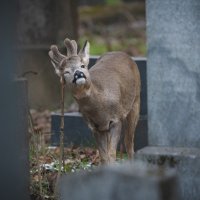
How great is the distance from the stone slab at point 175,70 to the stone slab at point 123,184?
2123mm

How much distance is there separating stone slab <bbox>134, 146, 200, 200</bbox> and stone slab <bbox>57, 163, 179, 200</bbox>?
1846 millimetres

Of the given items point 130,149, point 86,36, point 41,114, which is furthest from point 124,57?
point 86,36

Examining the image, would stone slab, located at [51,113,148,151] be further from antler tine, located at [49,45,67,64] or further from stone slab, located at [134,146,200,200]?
stone slab, located at [134,146,200,200]

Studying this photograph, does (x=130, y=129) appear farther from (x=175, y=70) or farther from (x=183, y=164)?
(x=183, y=164)

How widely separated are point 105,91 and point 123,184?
415 centimetres

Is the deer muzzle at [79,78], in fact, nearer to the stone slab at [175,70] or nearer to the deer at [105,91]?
the deer at [105,91]

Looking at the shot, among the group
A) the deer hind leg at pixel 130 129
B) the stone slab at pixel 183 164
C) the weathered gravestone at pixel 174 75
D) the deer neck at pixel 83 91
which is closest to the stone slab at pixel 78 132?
the deer hind leg at pixel 130 129

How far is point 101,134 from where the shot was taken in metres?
8.62

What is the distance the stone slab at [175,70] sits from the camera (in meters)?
6.81

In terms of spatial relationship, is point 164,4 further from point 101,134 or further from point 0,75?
point 101,134

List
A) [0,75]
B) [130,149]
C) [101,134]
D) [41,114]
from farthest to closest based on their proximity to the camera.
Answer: [41,114] < [130,149] < [101,134] < [0,75]

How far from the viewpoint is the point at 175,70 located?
6863 mm

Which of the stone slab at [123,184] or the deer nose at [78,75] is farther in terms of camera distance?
the deer nose at [78,75]

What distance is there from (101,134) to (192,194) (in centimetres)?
209
